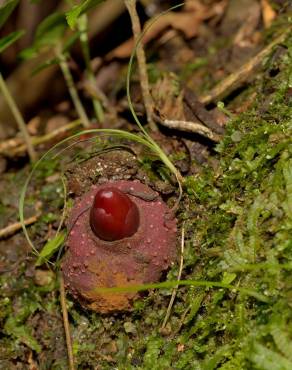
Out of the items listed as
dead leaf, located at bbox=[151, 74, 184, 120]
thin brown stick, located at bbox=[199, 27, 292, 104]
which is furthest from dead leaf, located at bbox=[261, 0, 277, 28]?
dead leaf, located at bbox=[151, 74, 184, 120]

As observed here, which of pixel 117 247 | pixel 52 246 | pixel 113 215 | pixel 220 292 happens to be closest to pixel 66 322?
pixel 52 246

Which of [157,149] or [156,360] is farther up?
[157,149]

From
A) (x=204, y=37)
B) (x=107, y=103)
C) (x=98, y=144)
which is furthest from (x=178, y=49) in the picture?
(x=98, y=144)

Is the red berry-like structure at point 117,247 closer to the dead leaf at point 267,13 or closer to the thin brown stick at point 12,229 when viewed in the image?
the thin brown stick at point 12,229

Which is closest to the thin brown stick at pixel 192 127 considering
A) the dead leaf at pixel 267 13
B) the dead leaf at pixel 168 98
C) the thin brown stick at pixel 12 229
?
the dead leaf at pixel 168 98

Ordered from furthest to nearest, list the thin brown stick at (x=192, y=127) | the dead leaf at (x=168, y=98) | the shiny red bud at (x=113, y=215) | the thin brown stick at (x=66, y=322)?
1. the dead leaf at (x=168, y=98)
2. the thin brown stick at (x=192, y=127)
3. the thin brown stick at (x=66, y=322)
4. the shiny red bud at (x=113, y=215)

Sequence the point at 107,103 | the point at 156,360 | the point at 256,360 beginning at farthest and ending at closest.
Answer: the point at 107,103
the point at 156,360
the point at 256,360

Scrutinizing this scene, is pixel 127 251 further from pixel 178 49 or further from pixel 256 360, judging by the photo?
pixel 178 49
